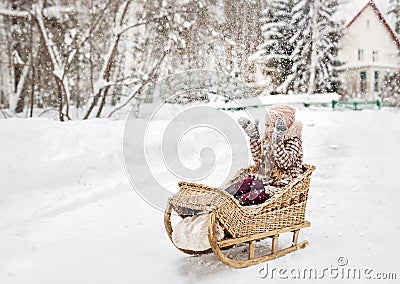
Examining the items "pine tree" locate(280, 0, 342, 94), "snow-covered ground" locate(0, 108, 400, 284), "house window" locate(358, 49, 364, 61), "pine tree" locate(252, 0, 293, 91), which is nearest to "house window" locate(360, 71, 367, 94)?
"house window" locate(358, 49, 364, 61)

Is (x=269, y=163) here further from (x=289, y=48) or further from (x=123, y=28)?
(x=289, y=48)

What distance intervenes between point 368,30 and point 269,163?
17.8 m

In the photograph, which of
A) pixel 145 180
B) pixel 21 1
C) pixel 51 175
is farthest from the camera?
pixel 21 1

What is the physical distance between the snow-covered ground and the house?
1214 centimetres

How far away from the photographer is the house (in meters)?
19.1

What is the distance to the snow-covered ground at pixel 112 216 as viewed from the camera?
3.25m

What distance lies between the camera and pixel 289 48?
1405cm

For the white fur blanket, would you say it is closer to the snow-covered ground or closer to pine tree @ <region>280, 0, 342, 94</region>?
the snow-covered ground

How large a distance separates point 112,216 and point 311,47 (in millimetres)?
11541

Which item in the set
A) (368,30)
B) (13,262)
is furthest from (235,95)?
(368,30)

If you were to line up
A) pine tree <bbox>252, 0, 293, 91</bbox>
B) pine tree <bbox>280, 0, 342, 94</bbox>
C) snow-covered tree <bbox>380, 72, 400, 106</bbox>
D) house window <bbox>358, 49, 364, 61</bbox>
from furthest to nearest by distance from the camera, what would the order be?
house window <bbox>358, 49, 364, 61</bbox>
snow-covered tree <bbox>380, 72, 400, 106</bbox>
pine tree <bbox>280, 0, 342, 94</bbox>
pine tree <bbox>252, 0, 293, 91</bbox>

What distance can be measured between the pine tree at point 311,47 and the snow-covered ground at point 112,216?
6.43 m

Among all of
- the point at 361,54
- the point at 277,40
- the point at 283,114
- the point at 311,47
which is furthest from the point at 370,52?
the point at 283,114

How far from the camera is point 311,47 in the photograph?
47.7ft
